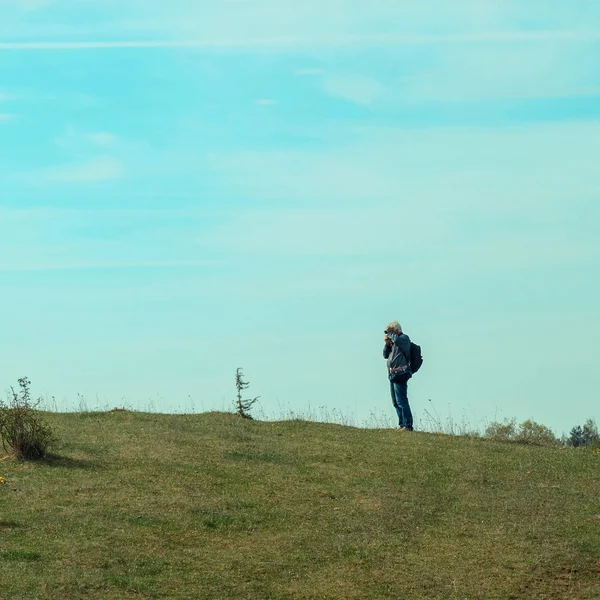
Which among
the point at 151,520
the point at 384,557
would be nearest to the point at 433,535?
the point at 384,557

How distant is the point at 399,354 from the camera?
79.4ft

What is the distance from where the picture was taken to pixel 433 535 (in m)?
15.0

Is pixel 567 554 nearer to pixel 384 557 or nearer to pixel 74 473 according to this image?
pixel 384 557

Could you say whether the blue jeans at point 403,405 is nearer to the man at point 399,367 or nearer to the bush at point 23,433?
the man at point 399,367

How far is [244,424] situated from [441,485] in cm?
659

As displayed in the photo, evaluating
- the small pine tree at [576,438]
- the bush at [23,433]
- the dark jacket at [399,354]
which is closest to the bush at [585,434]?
the small pine tree at [576,438]

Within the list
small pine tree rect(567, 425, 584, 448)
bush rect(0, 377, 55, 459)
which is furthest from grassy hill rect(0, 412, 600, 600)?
small pine tree rect(567, 425, 584, 448)

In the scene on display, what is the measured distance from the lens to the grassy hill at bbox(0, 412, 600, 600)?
Result: 12.9 metres

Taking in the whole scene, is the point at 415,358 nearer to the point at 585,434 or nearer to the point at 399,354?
the point at 399,354

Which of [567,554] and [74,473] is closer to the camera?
[567,554]

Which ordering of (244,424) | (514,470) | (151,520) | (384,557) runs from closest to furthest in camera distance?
(384,557) < (151,520) < (514,470) < (244,424)

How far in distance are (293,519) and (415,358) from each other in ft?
31.2

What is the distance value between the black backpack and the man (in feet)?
0.42

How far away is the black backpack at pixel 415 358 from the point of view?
24281 mm
